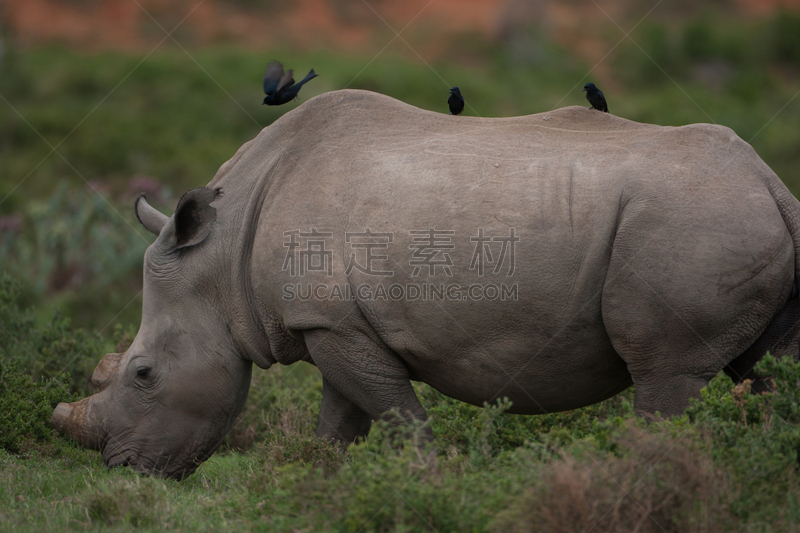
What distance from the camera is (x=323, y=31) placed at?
114ft

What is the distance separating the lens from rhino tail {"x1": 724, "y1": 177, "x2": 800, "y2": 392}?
4.28 m

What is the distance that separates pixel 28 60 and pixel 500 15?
50.3ft

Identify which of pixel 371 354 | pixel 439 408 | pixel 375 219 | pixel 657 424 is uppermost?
pixel 375 219

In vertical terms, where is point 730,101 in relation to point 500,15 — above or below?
below

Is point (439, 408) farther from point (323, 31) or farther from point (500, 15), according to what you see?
point (323, 31)

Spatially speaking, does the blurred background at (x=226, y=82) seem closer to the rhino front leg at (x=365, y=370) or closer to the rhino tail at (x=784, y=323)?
the rhino front leg at (x=365, y=370)

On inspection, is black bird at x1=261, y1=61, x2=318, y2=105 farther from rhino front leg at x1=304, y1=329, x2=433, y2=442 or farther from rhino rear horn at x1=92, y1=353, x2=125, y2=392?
rhino rear horn at x1=92, y1=353, x2=125, y2=392

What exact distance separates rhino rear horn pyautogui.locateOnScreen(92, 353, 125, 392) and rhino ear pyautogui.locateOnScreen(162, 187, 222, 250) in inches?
33.9

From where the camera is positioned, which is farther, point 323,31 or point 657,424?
point 323,31

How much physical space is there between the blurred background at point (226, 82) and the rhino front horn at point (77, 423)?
1553mm

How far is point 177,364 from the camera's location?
204 inches

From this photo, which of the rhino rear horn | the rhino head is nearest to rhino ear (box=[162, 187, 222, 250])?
the rhino head

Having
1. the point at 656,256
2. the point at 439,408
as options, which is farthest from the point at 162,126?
the point at 656,256

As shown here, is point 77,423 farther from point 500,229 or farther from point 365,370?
point 500,229
